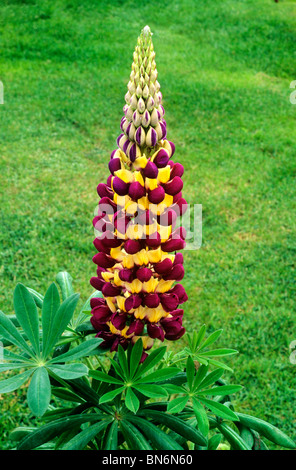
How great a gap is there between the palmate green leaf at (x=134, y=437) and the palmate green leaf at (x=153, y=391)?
3.8 inches

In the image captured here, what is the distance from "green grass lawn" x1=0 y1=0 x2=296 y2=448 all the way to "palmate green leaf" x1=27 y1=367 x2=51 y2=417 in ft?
4.67

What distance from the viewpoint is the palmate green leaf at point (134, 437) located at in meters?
1.09

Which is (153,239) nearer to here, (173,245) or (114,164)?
(173,245)

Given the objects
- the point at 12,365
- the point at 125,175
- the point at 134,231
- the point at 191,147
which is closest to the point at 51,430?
the point at 12,365

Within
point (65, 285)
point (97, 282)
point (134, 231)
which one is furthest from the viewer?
point (65, 285)

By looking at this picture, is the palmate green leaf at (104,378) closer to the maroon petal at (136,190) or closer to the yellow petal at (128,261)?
the yellow petal at (128,261)

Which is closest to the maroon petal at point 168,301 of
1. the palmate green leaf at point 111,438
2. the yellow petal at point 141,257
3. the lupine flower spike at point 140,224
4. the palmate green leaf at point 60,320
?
the lupine flower spike at point 140,224

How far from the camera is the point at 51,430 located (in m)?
1.13

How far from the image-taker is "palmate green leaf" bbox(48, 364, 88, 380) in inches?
40.4

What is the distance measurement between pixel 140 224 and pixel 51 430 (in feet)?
1.72
